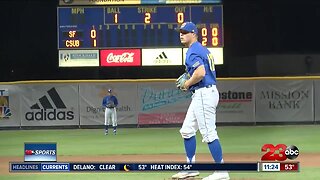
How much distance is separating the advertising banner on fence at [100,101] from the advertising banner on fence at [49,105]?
0.89ft

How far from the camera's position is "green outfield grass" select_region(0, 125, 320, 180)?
27.1 feet

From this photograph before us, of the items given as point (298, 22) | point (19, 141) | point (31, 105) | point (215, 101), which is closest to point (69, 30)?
point (31, 105)

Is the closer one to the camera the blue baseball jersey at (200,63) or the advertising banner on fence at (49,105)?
the blue baseball jersey at (200,63)

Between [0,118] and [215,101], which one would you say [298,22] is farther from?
[215,101]

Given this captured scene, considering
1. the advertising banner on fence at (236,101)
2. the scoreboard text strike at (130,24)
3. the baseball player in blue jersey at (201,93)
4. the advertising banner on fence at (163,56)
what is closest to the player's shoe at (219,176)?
the baseball player in blue jersey at (201,93)

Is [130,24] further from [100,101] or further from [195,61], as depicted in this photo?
[195,61]

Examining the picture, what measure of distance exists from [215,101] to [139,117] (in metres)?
13.3

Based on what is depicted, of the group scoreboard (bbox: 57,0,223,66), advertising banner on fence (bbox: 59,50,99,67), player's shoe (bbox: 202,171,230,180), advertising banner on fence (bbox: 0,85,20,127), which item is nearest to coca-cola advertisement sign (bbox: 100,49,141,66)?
scoreboard (bbox: 57,0,223,66)

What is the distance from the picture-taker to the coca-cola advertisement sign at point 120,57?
1934 centimetres

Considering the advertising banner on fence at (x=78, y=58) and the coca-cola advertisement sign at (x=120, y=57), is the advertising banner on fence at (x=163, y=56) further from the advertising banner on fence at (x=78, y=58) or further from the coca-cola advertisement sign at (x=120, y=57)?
the advertising banner on fence at (x=78, y=58)

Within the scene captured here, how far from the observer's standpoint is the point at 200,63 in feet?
23.1

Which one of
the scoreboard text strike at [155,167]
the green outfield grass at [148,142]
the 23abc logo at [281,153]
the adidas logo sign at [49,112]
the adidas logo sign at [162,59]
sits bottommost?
the green outfield grass at [148,142]

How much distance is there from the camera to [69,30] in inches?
755

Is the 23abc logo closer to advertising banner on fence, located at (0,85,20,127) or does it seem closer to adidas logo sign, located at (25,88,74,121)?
adidas logo sign, located at (25,88,74,121)
